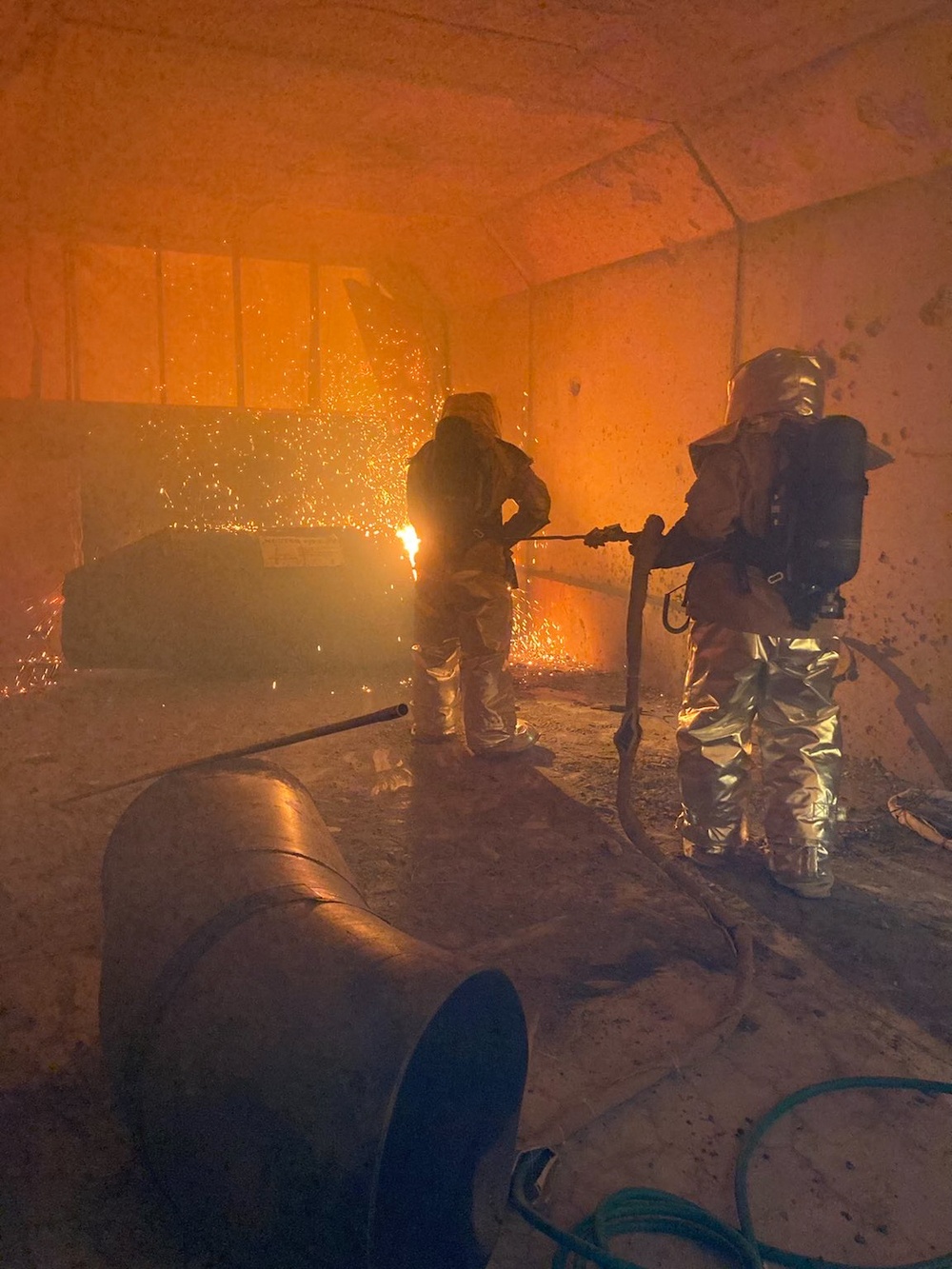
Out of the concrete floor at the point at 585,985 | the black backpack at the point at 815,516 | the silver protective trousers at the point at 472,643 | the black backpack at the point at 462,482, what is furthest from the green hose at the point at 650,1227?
the black backpack at the point at 462,482

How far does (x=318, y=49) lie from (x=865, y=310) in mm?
2423

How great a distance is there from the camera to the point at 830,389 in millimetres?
4176

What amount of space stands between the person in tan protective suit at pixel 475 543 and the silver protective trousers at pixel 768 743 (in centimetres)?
127

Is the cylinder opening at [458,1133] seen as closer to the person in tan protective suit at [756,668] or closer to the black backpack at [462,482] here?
the person in tan protective suit at [756,668]

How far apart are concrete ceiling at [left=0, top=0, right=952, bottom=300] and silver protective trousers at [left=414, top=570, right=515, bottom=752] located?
2.11m

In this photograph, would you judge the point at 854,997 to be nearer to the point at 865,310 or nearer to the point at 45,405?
the point at 865,310

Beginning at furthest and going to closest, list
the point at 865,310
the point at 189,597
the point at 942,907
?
the point at 189,597, the point at 865,310, the point at 942,907

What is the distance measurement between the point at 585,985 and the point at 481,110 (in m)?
3.79

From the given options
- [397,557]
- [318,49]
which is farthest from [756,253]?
[397,557]

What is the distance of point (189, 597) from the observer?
18.9 feet

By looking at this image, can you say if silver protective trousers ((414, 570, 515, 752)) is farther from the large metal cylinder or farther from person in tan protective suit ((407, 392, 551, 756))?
the large metal cylinder

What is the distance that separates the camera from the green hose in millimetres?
1604

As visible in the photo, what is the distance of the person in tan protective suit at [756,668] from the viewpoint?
308 cm

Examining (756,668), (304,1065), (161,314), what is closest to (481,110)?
(756,668)
